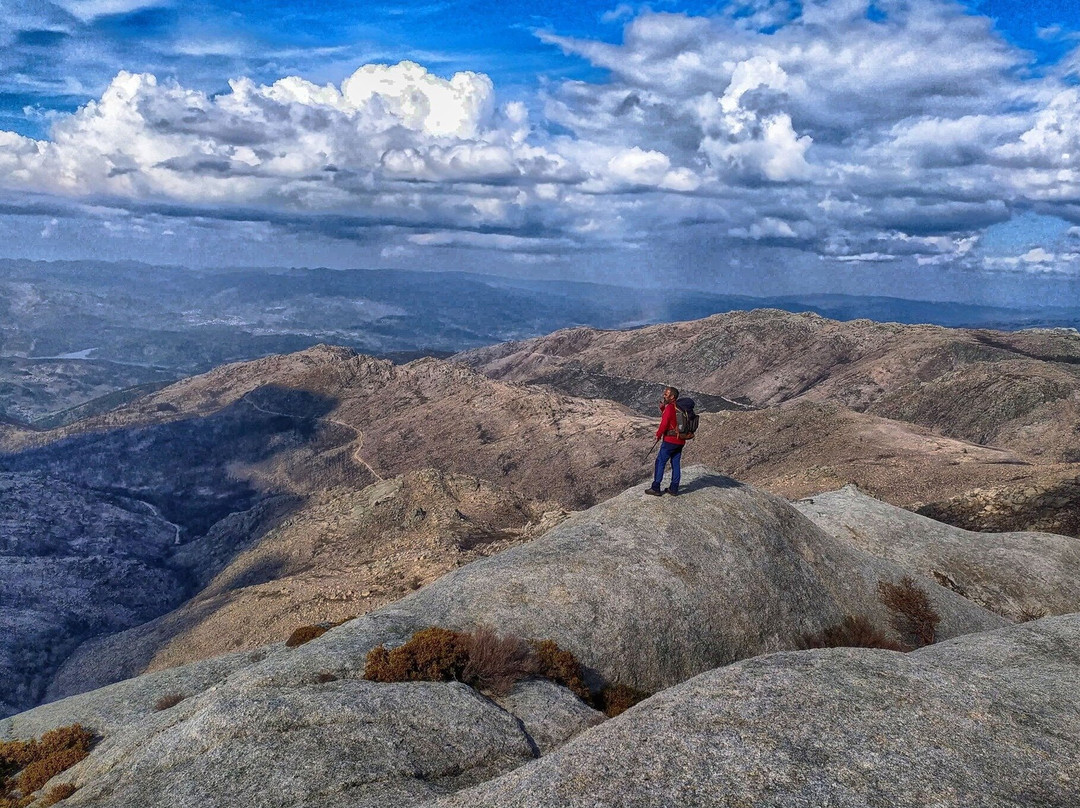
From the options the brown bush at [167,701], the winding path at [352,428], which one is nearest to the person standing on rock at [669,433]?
the brown bush at [167,701]

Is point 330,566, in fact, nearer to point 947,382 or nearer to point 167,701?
point 167,701

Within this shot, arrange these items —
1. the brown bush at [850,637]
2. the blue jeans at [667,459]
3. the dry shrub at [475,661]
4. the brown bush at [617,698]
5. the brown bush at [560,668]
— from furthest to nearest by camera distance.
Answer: the blue jeans at [667,459] < the brown bush at [850,637] < the brown bush at [560,668] < the brown bush at [617,698] < the dry shrub at [475,661]

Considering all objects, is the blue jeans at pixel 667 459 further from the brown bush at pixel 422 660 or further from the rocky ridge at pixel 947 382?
the rocky ridge at pixel 947 382

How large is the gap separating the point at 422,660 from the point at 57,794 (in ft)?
26.2

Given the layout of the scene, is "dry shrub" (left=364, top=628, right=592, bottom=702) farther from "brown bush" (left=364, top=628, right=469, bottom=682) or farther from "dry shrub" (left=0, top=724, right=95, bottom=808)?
"dry shrub" (left=0, top=724, right=95, bottom=808)

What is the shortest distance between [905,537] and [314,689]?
30720mm

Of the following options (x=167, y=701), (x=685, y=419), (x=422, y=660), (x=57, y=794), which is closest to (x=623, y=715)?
(x=422, y=660)

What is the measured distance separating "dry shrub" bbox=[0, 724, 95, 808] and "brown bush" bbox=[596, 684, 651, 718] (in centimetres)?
1331

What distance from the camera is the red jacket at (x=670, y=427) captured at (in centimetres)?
2417

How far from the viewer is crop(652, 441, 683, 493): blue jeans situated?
2455 cm

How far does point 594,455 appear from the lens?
111 metres

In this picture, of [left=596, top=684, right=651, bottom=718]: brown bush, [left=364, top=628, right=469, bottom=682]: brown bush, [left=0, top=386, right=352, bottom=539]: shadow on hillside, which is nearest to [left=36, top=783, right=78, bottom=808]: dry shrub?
[left=364, top=628, right=469, bottom=682]: brown bush

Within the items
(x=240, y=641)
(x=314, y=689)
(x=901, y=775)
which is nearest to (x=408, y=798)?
(x=314, y=689)

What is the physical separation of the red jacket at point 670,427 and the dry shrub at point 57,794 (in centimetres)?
1852
